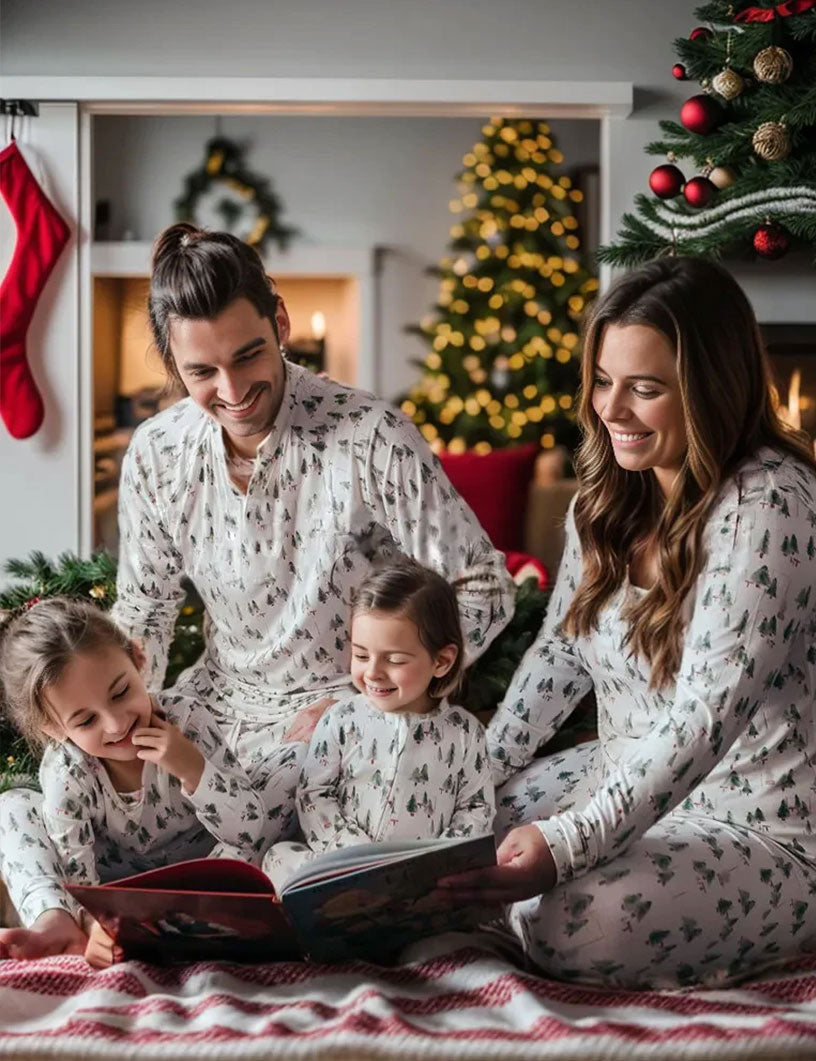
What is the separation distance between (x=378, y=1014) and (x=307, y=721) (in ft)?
2.27

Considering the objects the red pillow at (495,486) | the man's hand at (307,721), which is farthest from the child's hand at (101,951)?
the red pillow at (495,486)

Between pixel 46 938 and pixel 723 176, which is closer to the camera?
pixel 46 938

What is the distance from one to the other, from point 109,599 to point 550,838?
1400 millimetres

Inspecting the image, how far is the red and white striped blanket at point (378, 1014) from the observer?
148cm

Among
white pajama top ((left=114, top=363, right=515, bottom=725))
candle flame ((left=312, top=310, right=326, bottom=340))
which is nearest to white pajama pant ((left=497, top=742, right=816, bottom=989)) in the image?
white pajama top ((left=114, top=363, right=515, bottom=725))

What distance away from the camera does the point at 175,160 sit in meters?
6.62

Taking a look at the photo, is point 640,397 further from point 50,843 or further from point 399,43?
point 399,43

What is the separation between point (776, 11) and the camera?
3508mm

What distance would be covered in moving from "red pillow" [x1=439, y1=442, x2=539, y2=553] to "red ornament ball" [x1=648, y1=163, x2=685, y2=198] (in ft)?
5.06

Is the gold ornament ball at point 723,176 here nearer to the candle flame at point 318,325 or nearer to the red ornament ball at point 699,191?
the red ornament ball at point 699,191

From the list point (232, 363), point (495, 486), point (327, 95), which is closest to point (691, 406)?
point (232, 363)

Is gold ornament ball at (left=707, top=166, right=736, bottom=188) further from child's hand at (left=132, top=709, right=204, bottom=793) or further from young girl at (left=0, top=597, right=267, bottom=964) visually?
child's hand at (left=132, top=709, right=204, bottom=793)

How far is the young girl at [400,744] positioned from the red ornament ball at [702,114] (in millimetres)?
2053

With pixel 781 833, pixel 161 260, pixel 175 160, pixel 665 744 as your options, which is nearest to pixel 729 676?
pixel 665 744
